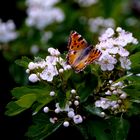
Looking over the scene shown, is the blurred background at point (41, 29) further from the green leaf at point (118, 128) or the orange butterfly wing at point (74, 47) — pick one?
the orange butterfly wing at point (74, 47)

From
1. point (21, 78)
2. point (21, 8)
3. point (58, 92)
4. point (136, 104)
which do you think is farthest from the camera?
point (21, 8)

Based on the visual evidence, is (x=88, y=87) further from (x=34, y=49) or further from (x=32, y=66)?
(x=34, y=49)

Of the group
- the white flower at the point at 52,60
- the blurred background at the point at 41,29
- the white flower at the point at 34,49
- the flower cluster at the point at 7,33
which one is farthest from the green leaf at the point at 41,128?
the flower cluster at the point at 7,33

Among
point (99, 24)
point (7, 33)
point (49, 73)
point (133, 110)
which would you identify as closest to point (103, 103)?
point (133, 110)

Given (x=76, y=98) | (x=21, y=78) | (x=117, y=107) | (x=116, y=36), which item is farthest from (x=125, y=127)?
(x=21, y=78)

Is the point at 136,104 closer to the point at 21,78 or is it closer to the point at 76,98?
the point at 76,98

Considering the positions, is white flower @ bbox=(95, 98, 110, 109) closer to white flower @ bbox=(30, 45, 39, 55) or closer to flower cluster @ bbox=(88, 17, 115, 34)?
white flower @ bbox=(30, 45, 39, 55)
